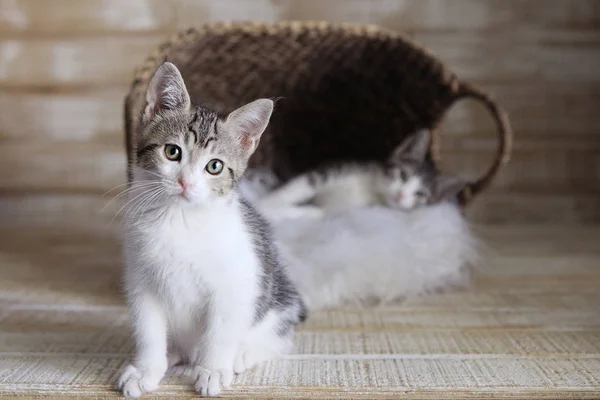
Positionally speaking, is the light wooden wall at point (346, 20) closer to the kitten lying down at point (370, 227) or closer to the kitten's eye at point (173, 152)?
the kitten lying down at point (370, 227)

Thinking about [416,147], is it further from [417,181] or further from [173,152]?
[173,152]

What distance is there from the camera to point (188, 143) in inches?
42.2

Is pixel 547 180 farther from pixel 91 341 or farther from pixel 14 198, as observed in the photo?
pixel 14 198

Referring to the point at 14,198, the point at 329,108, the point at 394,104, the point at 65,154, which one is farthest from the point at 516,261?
the point at 14,198

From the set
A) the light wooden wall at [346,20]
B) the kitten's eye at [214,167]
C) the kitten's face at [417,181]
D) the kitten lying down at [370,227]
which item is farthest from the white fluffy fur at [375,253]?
the light wooden wall at [346,20]

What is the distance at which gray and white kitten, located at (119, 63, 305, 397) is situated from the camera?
1080 millimetres

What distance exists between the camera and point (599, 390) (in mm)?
1127

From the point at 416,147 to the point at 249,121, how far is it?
114 cm

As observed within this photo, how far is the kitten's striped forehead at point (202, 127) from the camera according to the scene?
3.54 ft

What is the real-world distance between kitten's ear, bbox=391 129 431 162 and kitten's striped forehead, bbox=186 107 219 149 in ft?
3.80

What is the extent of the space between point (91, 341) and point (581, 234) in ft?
7.09

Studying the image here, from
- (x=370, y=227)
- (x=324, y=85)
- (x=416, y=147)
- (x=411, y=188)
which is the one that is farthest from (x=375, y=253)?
(x=324, y=85)

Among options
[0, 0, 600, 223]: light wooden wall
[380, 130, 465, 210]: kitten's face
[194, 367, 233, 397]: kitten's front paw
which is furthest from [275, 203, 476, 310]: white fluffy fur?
[0, 0, 600, 223]: light wooden wall

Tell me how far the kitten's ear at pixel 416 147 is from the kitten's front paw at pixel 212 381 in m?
1.26
